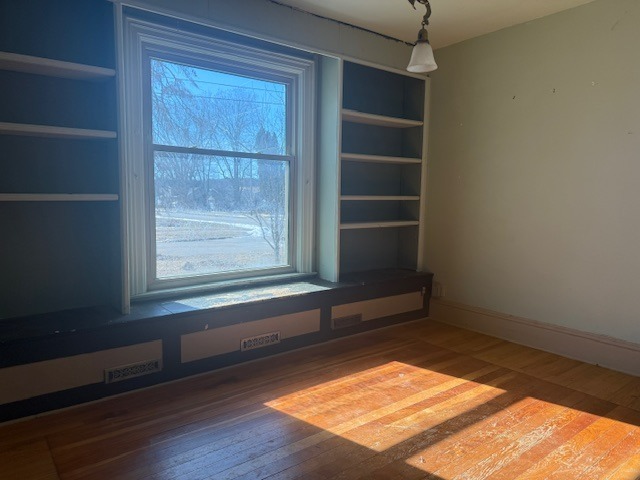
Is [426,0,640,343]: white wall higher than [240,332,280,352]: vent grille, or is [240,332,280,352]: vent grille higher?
[426,0,640,343]: white wall

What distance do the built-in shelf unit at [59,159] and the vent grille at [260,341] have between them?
948 millimetres

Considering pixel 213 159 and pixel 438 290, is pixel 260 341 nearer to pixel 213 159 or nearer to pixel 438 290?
pixel 213 159

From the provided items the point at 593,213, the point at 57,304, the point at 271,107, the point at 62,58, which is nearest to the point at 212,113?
the point at 271,107

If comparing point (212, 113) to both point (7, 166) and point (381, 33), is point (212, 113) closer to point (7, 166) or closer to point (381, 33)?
point (7, 166)

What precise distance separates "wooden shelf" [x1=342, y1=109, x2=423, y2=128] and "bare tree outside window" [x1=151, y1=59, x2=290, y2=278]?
56 cm

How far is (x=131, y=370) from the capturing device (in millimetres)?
2781

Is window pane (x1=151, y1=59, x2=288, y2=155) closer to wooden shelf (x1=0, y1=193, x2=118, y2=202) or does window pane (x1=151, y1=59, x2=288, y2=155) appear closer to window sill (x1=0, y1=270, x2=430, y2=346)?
wooden shelf (x1=0, y1=193, x2=118, y2=202)

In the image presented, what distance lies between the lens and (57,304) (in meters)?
2.89

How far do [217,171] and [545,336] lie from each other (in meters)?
3.01

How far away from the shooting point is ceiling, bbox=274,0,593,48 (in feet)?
11.3

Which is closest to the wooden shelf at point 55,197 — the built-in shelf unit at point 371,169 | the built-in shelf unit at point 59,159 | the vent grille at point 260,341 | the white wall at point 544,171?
the built-in shelf unit at point 59,159

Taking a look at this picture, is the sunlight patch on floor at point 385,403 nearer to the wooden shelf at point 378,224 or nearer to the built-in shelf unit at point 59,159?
the wooden shelf at point 378,224

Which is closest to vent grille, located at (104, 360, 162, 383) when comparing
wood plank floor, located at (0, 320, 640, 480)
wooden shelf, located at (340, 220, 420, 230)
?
wood plank floor, located at (0, 320, 640, 480)

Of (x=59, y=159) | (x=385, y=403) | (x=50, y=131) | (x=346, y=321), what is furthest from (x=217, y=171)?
(x=385, y=403)
